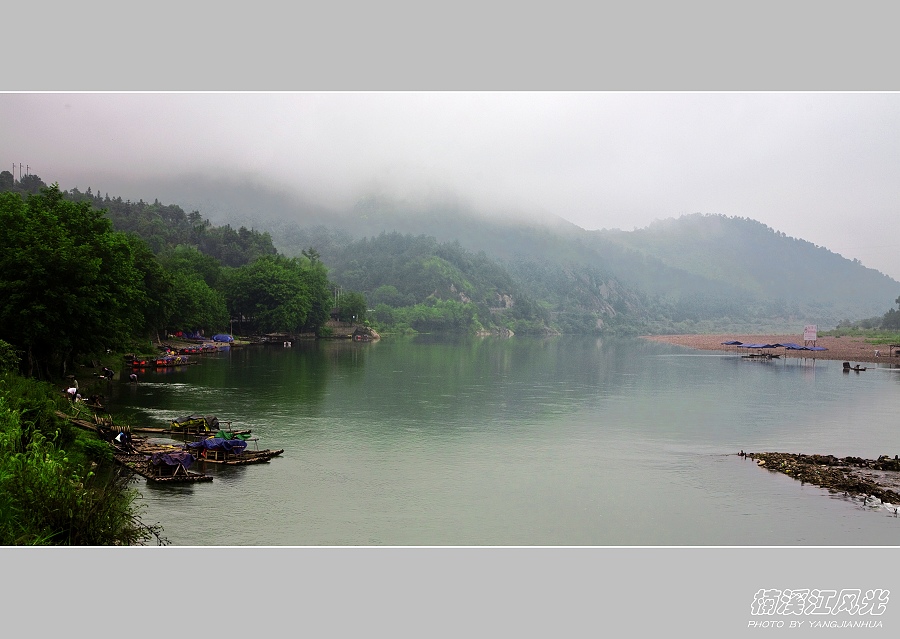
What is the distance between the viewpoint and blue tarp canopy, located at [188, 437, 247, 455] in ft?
76.1

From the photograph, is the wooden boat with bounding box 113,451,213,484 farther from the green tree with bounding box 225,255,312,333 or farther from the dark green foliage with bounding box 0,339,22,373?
the green tree with bounding box 225,255,312,333

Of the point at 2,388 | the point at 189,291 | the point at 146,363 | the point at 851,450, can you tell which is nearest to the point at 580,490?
the point at 851,450

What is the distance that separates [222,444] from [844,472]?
868 inches

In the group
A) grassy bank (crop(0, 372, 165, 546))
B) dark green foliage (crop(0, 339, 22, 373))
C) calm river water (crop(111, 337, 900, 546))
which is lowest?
calm river water (crop(111, 337, 900, 546))

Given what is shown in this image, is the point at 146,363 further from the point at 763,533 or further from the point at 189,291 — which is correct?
the point at 763,533

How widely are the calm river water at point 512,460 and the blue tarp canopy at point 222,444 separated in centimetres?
95

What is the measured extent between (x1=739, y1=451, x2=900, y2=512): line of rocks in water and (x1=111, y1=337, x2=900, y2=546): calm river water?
83cm

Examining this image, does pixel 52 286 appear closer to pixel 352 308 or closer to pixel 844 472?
pixel 844 472

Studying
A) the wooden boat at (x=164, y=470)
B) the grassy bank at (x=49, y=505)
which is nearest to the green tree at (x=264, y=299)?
the wooden boat at (x=164, y=470)

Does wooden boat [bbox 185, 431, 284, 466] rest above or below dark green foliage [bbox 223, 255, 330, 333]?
below

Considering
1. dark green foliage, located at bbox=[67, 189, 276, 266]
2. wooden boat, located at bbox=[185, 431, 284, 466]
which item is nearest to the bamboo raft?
wooden boat, located at bbox=[185, 431, 284, 466]

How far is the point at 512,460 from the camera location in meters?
26.3

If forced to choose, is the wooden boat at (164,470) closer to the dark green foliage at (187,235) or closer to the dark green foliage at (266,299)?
the dark green foliage at (266,299)

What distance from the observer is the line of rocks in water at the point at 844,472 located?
21764 millimetres
